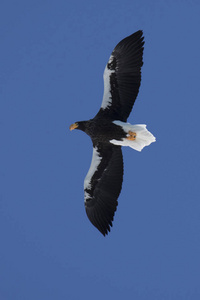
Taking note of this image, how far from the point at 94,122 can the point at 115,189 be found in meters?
1.50

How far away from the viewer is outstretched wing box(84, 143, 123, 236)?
13016mm

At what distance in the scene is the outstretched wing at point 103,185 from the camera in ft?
42.7

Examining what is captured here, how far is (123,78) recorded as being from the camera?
497 inches

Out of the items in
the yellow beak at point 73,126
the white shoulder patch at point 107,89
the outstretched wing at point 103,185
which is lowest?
the outstretched wing at point 103,185

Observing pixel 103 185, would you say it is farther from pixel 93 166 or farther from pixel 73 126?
pixel 73 126

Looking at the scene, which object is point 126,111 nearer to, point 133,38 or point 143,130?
point 143,130

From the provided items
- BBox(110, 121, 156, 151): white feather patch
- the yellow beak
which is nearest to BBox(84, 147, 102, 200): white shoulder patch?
the yellow beak

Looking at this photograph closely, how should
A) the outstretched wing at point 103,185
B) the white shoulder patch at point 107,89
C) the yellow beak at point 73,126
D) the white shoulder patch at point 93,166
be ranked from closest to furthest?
the white shoulder patch at point 107,89
the outstretched wing at point 103,185
the yellow beak at point 73,126
the white shoulder patch at point 93,166

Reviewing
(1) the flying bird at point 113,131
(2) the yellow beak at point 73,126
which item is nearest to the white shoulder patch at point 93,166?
(1) the flying bird at point 113,131

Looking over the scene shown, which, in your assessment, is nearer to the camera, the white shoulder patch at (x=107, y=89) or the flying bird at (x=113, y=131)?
the flying bird at (x=113, y=131)

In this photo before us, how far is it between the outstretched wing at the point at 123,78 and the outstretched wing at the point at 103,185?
87cm

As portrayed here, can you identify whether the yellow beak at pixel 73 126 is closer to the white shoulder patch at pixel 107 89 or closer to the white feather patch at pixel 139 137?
the white shoulder patch at pixel 107 89

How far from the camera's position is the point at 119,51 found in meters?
12.6

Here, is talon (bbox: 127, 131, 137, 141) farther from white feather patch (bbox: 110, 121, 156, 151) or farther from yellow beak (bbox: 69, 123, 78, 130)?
yellow beak (bbox: 69, 123, 78, 130)
